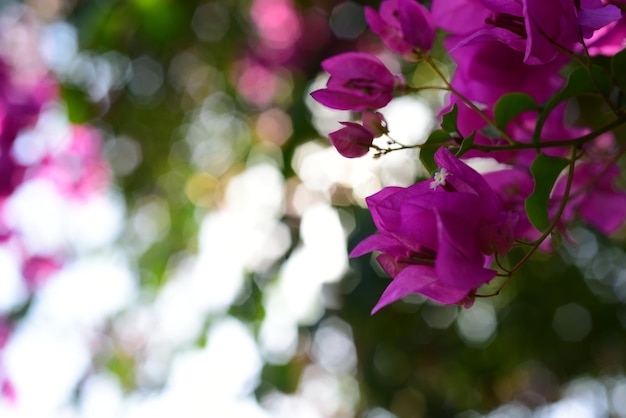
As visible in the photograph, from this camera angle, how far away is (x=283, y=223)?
142cm

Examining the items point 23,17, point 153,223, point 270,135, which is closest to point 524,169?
point 270,135

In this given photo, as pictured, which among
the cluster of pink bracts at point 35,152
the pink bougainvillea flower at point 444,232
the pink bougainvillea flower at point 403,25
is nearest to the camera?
the pink bougainvillea flower at point 444,232

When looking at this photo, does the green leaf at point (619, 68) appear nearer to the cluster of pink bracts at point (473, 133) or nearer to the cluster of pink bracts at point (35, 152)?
the cluster of pink bracts at point (473, 133)

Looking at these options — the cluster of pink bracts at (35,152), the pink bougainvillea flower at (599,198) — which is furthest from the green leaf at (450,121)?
the cluster of pink bracts at (35,152)

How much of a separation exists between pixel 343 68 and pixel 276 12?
1.30m

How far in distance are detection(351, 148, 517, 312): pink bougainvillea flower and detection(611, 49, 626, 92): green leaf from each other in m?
0.09

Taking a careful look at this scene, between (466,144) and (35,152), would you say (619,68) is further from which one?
(35,152)

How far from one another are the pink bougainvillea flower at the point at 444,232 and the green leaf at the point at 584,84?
0.06 metres

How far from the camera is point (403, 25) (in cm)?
44

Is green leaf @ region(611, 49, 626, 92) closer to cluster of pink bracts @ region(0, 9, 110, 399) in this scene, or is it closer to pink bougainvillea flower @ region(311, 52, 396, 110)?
pink bougainvillea flower @ region(311, 52, 396, 110)

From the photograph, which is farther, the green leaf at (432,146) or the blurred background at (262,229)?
the blurred background at (262,229)

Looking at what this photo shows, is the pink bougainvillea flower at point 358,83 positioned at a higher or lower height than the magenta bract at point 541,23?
lower

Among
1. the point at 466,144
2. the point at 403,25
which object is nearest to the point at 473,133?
the point at 466,144

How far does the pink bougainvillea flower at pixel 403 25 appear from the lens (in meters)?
0.44
